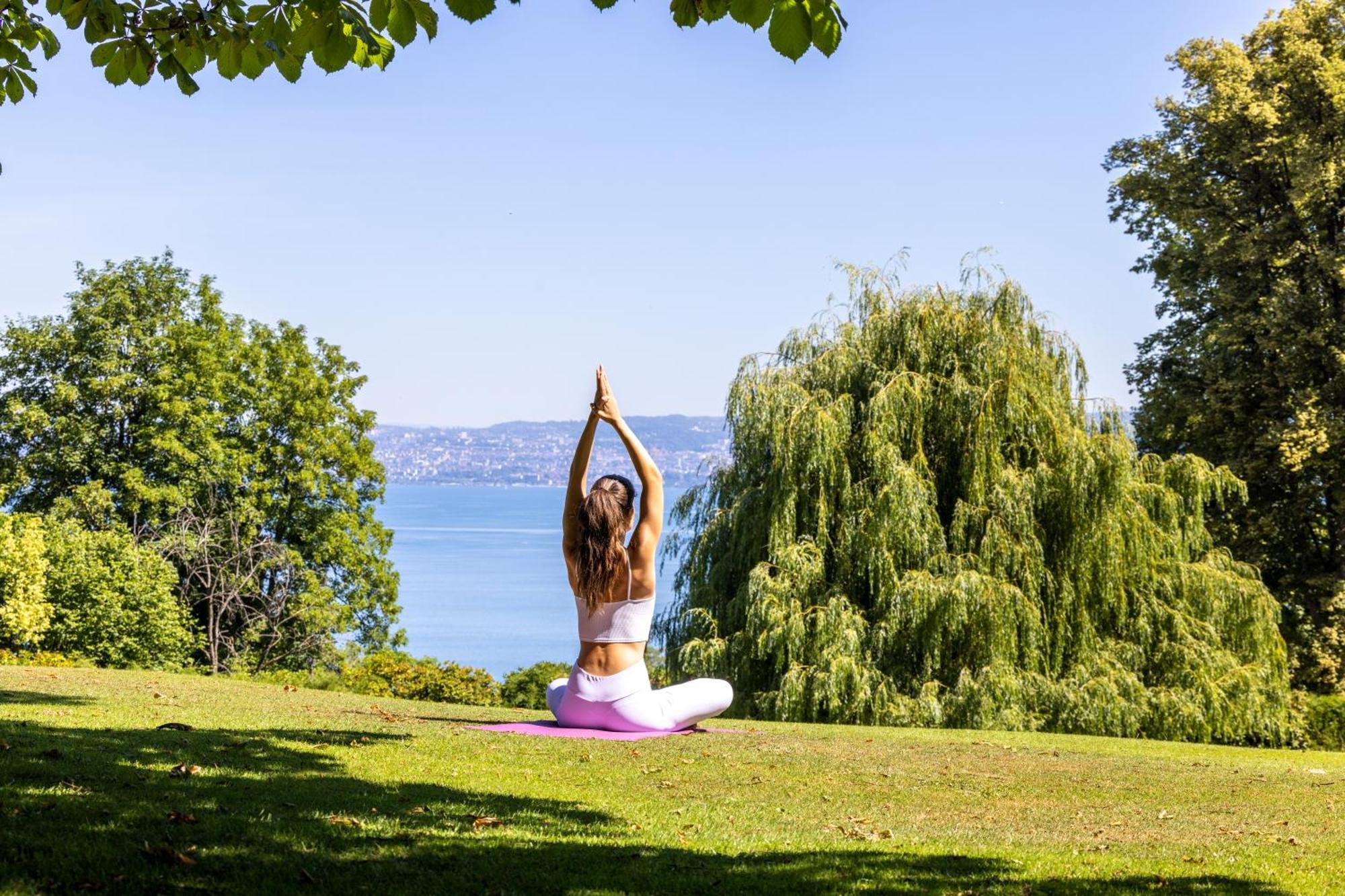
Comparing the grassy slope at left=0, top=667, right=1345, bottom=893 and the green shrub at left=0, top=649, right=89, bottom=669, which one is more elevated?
the grassy slope at left=0, top=667, right=1345, bottom=893

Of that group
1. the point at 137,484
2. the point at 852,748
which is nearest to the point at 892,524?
the point at 852,748

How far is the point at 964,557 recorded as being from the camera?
17.8m

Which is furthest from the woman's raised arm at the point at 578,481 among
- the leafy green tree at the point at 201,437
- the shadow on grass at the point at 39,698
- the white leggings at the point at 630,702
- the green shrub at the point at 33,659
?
the leafy green tree at the point at 201,437

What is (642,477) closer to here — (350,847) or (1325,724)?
(350,847)

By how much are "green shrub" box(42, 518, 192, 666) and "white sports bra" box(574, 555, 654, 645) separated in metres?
16.9

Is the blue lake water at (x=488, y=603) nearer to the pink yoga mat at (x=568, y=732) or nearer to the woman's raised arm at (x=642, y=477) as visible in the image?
the pink yoga mat at (x=568, y=732)

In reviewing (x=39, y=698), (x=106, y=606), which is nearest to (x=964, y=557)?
(x=39, y=698)

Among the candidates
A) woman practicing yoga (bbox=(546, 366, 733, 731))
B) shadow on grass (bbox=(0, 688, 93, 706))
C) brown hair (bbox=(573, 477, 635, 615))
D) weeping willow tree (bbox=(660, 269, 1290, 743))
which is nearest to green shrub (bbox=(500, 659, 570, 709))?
weeping willow tree (bbox=(660, 269, 1290, 743))

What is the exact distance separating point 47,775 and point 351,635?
29495 millimetres

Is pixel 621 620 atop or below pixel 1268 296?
below

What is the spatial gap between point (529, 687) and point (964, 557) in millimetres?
7323

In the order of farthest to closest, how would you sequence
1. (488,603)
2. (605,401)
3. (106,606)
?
(488,603) → (106,606) → (605,401)

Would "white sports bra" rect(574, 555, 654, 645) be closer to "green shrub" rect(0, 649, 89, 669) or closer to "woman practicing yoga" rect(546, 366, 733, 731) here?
"woman practicing yoga" rect(546, 366, 733, 731)

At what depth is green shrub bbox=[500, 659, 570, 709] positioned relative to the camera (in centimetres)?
1953
